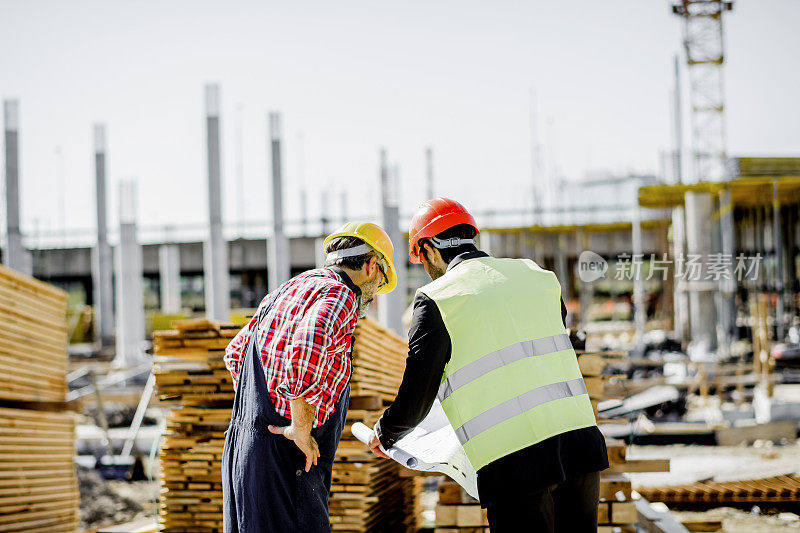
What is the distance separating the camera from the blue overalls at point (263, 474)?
2.72 m

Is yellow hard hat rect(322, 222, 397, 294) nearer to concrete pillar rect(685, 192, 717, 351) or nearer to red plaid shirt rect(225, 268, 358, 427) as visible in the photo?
red plaid shirt rect(225, 268, 358, 427)

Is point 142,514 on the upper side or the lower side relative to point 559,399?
lower

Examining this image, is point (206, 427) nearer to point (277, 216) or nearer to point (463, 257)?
point (463, 257)

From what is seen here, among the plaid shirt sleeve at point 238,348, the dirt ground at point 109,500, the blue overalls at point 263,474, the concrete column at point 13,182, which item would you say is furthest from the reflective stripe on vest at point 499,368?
the concrete column at point 13,182

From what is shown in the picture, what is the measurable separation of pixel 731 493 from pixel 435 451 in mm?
6497

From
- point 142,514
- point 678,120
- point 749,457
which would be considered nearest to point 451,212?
point 142,514

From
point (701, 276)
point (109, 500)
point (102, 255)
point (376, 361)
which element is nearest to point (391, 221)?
point (109, 500)

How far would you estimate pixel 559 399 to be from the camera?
2568 millimetres

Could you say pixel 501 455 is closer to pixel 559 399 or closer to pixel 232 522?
pixel 559 399

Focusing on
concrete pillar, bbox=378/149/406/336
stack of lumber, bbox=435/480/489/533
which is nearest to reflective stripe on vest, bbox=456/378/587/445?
stack of lumber, bbox=435/480/489/533

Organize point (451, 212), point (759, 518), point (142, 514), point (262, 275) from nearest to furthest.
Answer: point (451, 212) → point (759, 518) → point (142, 514) → point (262, 275)

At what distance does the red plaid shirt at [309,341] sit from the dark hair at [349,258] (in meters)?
0.21

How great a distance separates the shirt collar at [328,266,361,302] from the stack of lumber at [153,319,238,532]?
5.23ft

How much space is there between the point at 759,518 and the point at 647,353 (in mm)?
17007
